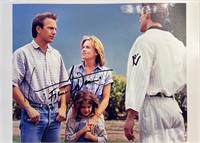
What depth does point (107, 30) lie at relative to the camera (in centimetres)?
86

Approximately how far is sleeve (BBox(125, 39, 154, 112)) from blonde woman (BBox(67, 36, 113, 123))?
0.22 feet

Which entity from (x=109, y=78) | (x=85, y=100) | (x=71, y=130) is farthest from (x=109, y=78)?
(x=71, y=130)

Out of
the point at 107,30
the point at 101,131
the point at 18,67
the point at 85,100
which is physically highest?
the point at 107,30

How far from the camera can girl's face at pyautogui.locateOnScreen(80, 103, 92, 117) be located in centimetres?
86

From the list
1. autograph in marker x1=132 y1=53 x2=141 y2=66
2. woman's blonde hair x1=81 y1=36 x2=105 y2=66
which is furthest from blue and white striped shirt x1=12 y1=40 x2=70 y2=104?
autograph in marker x1=132 y1=53 x2=141 y2=66

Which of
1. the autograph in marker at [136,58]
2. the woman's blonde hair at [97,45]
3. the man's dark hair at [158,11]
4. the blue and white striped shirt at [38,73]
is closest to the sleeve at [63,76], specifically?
the blue and white striped shirt at [38,73]

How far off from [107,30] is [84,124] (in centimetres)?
32

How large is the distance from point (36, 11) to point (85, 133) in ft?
1.41

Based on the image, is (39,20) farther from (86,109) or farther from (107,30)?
(86,109)

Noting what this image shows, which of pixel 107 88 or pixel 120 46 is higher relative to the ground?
pixel 120 46

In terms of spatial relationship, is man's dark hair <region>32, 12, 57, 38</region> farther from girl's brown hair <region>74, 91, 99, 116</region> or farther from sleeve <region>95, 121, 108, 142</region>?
sleeve <region>95, 121, 108, 142</region>

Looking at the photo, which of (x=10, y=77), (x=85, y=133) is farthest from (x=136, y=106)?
(x=10, y=77)

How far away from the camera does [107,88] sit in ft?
2.84

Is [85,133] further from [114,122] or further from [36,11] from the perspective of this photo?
[36,11]
